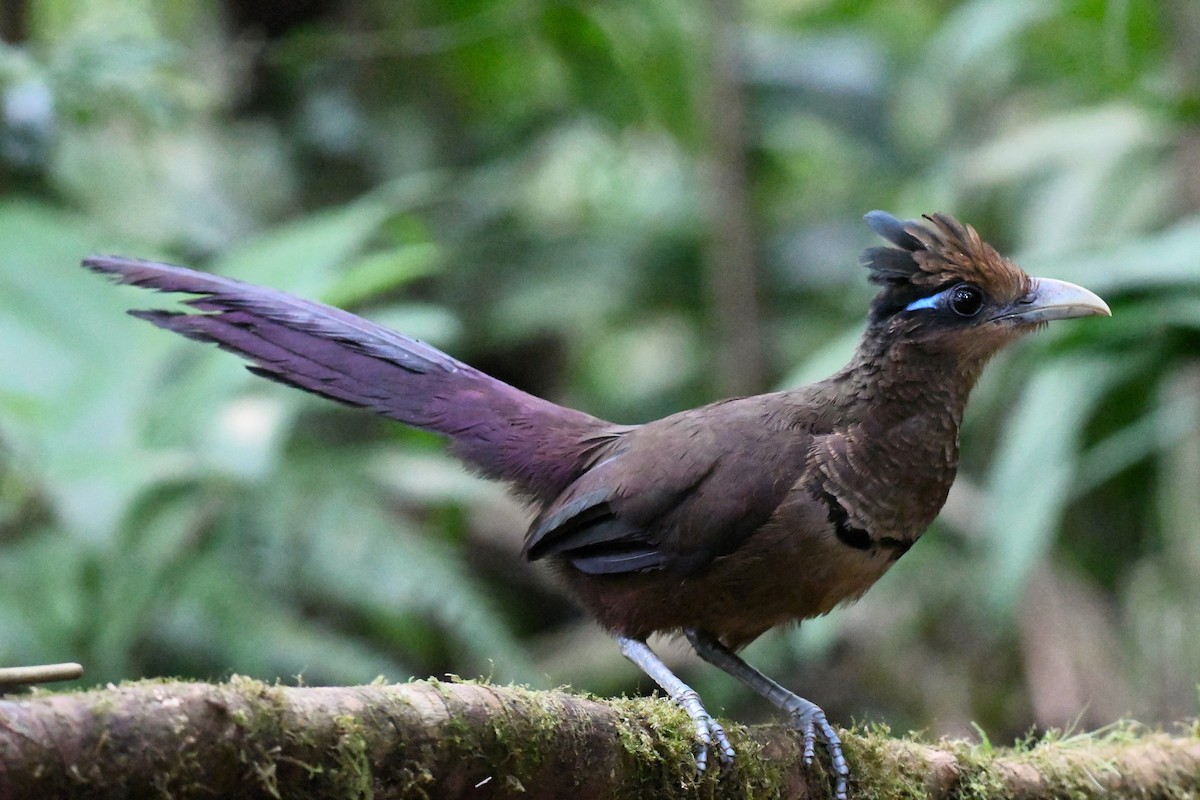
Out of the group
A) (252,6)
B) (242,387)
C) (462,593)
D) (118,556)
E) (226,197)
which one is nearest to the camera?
(118,556)

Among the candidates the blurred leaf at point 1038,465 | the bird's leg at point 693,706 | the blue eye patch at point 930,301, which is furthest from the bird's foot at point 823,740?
the blurred leaf at point 1038,465

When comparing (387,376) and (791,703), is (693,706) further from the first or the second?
(387,376)

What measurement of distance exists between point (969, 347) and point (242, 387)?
315 centimetres

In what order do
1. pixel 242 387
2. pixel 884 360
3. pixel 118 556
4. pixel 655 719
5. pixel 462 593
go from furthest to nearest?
pixel 242 387 < pixel 462 593 < pixel 118 556 < pixel 884 360 < pixel 655 719

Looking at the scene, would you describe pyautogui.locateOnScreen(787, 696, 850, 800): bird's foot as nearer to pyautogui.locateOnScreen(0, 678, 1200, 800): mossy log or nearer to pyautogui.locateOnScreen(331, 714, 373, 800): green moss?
pyautogui.locateOnScreen(0, 678, 1200, 800): mossy log

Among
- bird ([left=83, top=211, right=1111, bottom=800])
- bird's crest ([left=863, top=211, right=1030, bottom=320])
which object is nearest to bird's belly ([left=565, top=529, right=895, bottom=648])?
bird ([left=83, top=211, right=1111, bottom=800])

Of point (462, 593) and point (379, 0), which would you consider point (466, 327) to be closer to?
point (379, 0)

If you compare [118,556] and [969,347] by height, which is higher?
[969,347]

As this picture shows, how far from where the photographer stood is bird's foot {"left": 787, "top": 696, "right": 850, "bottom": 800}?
2.66m

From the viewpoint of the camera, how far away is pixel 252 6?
7293 mm

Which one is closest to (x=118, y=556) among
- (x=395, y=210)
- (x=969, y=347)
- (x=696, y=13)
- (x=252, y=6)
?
(x=395, y=210)

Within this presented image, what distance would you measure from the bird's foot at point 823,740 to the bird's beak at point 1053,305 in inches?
45.8

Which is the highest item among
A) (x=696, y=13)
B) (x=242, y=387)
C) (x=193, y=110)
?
(x=696, y=13)

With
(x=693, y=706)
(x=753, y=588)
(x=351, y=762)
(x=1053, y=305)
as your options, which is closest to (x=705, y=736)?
(x=693, y=706)
